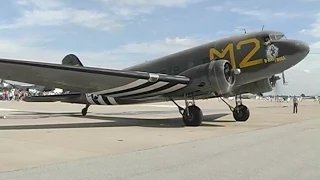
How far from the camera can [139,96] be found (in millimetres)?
18125

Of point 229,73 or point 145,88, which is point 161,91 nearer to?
point 145,88

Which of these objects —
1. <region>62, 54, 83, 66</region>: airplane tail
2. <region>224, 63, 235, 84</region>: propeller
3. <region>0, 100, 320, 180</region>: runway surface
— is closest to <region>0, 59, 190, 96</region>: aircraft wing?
<region>224, 63, 235, 84</region>: propeller

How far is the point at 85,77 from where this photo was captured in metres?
15.5

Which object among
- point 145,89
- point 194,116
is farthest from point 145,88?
point 194,116

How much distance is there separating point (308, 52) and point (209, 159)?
407 inches

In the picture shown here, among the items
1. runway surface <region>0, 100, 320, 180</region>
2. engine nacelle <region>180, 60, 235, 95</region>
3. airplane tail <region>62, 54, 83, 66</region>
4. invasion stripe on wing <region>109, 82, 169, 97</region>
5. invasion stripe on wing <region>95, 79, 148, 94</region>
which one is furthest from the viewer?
airplane tail <region>62, 54, 83, 66</region>

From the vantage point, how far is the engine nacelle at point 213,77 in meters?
15.2

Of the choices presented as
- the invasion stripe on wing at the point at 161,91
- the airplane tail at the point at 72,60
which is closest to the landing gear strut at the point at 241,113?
the invasion stripe on wing at the point at 161,91

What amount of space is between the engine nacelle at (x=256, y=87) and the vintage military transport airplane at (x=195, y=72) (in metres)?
2.92

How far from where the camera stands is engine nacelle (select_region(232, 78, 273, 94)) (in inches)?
768

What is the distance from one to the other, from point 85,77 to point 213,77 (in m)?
5.30

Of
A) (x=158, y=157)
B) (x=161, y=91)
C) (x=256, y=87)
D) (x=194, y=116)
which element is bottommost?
(x=158, y=157)

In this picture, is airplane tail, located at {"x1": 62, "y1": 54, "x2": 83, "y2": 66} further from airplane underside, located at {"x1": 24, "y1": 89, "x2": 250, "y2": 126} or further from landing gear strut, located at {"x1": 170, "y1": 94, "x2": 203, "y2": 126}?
landing gear strut, located at {"x1": 170, "y1": 94, "x2": 203, "y2": 126}

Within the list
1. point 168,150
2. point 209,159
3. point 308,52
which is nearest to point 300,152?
point 209,159
